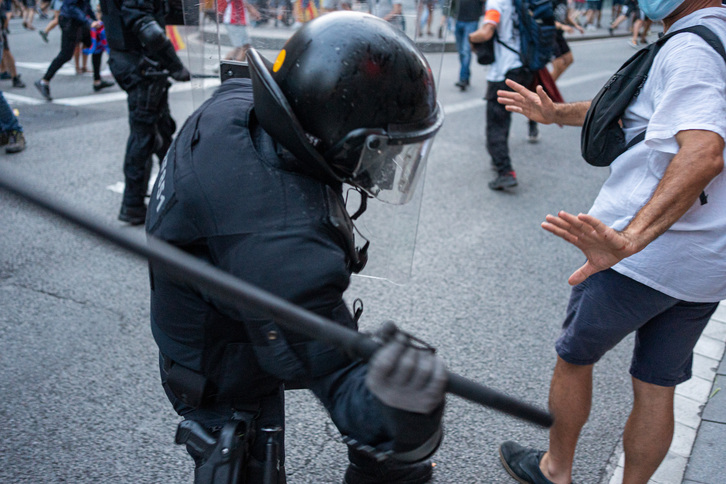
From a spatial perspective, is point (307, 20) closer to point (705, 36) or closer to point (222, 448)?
point (705, 36)

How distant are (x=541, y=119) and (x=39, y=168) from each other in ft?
14.8

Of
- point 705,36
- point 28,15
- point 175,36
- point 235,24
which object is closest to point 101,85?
point 175,36

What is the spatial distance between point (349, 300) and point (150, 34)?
2107 millimetres

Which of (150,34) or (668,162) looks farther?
(150,34)

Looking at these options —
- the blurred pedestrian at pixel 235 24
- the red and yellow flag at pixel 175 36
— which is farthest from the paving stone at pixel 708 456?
the red and yellow flag at pixel 175 36

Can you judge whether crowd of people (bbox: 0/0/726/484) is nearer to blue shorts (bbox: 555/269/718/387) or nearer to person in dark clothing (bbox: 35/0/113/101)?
blue shorts (bbox: 555/269/718/387)

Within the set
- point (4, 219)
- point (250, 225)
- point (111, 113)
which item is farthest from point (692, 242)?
point (111, 113)

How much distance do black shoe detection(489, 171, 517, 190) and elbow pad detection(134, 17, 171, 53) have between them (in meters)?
2.77

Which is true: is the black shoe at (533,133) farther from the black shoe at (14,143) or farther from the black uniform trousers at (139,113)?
the black shoe at (14,143)

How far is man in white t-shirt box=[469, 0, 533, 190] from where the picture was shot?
17.2 feet

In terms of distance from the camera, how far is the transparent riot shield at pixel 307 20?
2188 mm

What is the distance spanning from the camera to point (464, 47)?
9.30m

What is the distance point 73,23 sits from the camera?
7.68m

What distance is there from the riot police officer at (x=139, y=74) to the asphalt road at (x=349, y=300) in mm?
373
